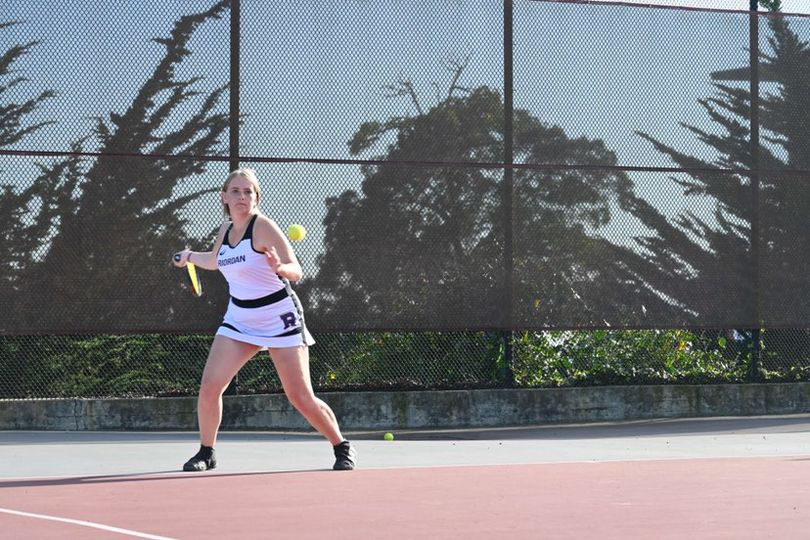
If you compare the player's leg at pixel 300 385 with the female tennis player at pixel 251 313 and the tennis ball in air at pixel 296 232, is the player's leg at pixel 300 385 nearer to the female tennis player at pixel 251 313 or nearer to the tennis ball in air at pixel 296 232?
the female tennis player at pixel 251 313

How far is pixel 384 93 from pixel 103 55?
7.07ft

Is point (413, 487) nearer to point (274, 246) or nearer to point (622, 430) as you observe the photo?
point (274, 246)

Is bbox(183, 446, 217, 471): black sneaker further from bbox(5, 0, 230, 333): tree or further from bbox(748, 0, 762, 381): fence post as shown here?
bbox(748, 0, 762, 381): fence post

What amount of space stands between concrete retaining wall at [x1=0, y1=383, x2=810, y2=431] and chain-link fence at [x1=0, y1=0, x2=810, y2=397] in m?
0.29

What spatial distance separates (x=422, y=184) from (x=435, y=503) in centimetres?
533

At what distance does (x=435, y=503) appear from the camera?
6.96m

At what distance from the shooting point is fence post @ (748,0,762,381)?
12.9 m

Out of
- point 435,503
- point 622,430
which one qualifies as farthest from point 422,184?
point 435,503

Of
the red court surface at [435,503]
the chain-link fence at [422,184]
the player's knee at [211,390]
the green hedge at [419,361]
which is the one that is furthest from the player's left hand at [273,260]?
the green hedge at [419,361]

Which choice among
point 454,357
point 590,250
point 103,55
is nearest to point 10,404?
point 103,55

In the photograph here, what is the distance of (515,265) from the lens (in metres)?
12.3

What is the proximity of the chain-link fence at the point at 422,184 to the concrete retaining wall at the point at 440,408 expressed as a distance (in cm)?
29

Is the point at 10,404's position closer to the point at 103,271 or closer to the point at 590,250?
the point at 103,271

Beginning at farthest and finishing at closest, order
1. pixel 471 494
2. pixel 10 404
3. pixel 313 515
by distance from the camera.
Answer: pixel 10 404 < pixel 471 494 < pixel 313 515
